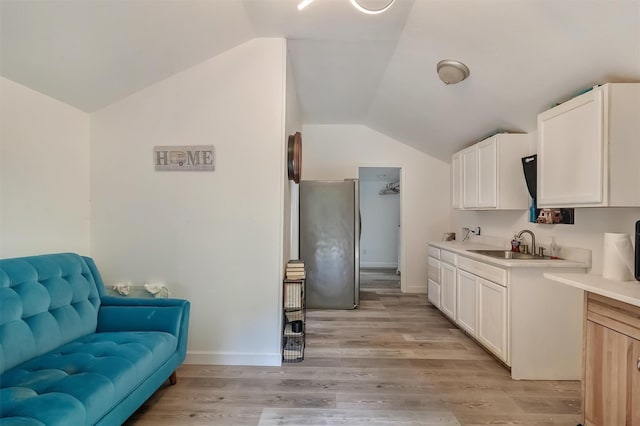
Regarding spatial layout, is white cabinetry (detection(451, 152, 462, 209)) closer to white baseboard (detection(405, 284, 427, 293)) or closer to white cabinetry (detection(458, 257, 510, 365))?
white cabinetry (detection(458, 257, 510, 365))

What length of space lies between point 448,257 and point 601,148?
1961 mm

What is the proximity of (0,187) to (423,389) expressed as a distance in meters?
3.09

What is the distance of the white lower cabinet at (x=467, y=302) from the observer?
9.38 feet

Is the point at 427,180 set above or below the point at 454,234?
above

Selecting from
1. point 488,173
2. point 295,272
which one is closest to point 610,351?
point 488,173

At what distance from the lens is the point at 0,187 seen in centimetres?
186

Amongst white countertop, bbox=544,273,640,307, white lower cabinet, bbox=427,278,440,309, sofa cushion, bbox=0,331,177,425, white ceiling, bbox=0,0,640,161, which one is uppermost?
white ceiling, bbox=0,0,640,161

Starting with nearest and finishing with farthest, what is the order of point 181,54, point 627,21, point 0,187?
1. point 627,21
2. point 0,187
3. point 181,54

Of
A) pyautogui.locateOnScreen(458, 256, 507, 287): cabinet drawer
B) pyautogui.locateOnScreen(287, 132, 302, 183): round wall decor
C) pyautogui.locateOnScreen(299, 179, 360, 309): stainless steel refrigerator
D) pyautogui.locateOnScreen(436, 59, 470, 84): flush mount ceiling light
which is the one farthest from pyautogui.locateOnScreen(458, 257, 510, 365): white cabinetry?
pyautogui.locateOnScreen(287, 132, 302, 183): round wall decor

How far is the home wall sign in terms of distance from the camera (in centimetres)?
257

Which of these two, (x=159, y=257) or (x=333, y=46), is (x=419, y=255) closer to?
(x=333, y=46)

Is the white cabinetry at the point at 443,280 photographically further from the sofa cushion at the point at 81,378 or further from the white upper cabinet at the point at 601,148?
the sofa cushion at the point at 81,378

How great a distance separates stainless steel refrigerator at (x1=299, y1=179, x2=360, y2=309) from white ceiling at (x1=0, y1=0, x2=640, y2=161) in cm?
154

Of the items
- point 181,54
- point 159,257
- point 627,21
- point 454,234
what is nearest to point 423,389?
point 159,257
